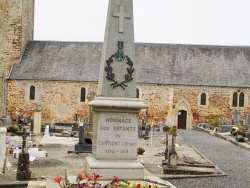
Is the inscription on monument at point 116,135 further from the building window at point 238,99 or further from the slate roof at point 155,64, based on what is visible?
the building window at point 238,99

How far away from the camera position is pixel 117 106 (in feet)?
22.9

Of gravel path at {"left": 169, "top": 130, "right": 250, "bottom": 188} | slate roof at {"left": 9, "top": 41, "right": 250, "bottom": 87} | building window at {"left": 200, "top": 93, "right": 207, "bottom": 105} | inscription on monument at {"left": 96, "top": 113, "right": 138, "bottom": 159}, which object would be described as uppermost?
slate roof at {"left": 9, "top": 41, "right": 250, "bottom": 87}

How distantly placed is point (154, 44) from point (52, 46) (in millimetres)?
8818

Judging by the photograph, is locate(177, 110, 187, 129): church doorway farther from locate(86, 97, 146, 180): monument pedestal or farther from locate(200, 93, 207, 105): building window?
locate(86, 97, 146, 180): monument pedestal

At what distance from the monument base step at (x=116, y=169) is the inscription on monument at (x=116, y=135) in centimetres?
14

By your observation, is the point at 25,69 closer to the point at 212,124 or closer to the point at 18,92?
the point at 18,92

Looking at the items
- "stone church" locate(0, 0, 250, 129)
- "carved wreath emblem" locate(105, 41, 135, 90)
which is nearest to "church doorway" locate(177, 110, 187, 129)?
"stone church" locate(0, 0, 250, 129)

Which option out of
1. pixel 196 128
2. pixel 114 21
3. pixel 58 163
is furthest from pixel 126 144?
pixel 196 128

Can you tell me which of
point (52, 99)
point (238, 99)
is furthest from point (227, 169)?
point (52, 99)

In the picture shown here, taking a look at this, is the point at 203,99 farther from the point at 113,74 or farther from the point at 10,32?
the point at 113,74

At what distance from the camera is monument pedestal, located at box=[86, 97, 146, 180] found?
698cm

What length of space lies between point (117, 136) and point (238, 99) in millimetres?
26153

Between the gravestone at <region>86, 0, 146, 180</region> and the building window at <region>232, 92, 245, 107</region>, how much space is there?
84.7 feet

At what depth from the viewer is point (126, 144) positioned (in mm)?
7129
